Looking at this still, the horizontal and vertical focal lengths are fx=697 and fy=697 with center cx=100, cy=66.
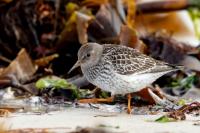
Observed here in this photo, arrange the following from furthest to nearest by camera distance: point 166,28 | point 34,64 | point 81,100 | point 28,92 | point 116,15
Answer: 1. point 166,28
2. point 116,15
3. point 34,64
4. point 28,92
5. point 81,100

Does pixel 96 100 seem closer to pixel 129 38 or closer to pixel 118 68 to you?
pixel 118 68

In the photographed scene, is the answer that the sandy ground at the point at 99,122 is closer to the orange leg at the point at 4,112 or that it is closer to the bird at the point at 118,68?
the orange leg at the point at 4,112

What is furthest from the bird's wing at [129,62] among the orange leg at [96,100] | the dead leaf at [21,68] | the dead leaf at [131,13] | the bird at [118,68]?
the dead leaf at [131,13]

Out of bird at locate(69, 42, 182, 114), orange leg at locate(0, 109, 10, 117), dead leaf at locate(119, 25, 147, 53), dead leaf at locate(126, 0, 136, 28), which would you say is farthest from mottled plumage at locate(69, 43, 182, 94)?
dead leaf at locate(126, 0, 136, 28)

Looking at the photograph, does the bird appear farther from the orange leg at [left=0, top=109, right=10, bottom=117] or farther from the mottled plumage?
the orange leg at [left=0, top=109, right=10, bottom=117]

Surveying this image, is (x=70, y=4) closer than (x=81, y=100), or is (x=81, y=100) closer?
(x=81, y=100)

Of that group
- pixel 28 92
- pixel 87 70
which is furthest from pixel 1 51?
pixel 87 70

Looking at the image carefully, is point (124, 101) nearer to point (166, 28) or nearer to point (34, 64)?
point (34, 64)
